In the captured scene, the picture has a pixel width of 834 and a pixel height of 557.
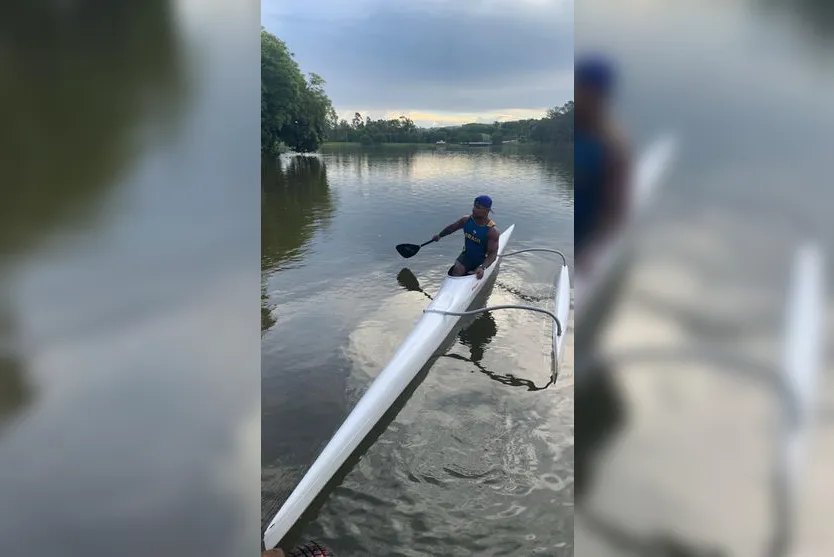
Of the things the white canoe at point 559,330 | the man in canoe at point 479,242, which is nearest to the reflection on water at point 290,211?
the man in canoe at point 479,242

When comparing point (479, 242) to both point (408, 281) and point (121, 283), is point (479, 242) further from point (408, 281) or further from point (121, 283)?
point (121, 283)

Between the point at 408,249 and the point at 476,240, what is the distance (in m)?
0.87

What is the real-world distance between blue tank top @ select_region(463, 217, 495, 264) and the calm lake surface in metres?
0.32

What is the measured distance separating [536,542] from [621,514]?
1.04m

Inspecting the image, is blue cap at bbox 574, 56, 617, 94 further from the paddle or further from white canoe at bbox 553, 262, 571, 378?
the paddle

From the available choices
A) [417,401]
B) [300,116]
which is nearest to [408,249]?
[417,401]

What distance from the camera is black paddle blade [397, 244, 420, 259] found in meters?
3.46

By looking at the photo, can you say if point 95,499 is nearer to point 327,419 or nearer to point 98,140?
point 98,140

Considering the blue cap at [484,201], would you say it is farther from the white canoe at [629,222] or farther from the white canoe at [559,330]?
the white canoe at [629,222]

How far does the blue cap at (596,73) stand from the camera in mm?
362

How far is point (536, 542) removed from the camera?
4.17 ft

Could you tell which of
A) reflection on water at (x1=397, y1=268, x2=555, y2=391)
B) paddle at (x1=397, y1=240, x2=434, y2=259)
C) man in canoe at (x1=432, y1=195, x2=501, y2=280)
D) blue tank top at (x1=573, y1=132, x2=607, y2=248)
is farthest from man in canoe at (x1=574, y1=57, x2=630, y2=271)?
paddle at (x1=397, y1=240, x2=434, y2=259)

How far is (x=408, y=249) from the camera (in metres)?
3.48

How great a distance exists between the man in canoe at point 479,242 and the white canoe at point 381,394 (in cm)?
8
